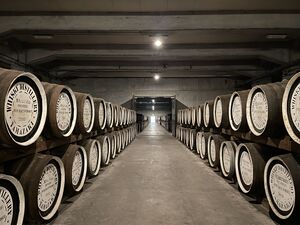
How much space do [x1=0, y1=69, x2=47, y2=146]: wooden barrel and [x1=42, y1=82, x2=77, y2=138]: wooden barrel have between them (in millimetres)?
382

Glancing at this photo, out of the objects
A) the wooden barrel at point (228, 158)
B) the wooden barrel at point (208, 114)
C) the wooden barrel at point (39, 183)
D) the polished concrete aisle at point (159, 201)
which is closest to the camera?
the wooden barrel at point (39, 183)

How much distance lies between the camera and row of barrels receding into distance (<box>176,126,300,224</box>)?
256cm

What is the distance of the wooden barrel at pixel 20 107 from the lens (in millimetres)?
2006

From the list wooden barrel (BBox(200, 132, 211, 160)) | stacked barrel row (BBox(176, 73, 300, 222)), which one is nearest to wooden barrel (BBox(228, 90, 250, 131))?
stacked barrel row (BBox(176, 73, 300, 222))

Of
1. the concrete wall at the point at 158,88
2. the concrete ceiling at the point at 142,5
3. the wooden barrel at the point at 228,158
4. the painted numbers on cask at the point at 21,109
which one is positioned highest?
the concrete ceiling at the point at 142,5

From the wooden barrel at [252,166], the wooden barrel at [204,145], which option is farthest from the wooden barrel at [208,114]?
the wooden barrel at [252,166]

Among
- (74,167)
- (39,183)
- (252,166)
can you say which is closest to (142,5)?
(74,167)

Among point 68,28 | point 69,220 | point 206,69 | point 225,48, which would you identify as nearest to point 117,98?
point 206,69

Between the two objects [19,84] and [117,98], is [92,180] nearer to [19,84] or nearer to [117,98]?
[19,84]

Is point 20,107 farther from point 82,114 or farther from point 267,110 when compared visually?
point 267,110

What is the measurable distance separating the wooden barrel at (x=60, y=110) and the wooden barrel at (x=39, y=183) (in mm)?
387

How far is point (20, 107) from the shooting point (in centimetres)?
228

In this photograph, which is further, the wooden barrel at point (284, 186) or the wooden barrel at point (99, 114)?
the wooden barrel at point (99, 114)

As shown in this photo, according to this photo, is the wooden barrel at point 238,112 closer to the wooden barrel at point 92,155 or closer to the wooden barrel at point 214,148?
the wooden barrel at point 214,148
